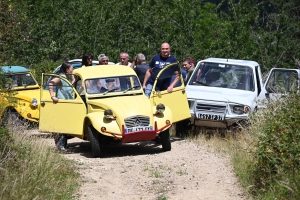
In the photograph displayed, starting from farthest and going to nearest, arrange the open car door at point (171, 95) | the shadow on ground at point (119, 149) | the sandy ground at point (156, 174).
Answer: the open car door at point (171, 95), the shadow on ground at point (119, 149), the sandy ground at point (156, 174)

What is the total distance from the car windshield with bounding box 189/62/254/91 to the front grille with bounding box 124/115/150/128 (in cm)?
375

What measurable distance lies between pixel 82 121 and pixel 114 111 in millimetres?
848

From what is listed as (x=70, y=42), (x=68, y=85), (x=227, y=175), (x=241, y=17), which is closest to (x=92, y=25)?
(x=70, y=42)

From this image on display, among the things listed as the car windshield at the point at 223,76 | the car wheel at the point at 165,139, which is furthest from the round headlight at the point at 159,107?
the car windshield at the point at 223,76

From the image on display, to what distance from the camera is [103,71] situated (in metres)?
14.4

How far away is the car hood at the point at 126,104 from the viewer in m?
13.1

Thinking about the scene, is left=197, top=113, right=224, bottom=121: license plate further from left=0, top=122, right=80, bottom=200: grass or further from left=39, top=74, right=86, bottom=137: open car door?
left=0, top=122, right=80, bottom=200: grass

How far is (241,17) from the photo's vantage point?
92.9 feet

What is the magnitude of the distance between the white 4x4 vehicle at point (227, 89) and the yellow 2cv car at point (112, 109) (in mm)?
888

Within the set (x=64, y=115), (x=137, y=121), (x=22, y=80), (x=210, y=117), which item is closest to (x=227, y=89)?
(x=210, y=117)

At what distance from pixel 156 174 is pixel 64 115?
3.13 meters

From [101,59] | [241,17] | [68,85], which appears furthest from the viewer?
[241,17]

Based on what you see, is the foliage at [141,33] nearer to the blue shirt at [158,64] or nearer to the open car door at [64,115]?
the blue shirt at [158,64]

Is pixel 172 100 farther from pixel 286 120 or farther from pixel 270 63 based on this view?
pixel 270 63
